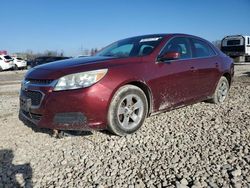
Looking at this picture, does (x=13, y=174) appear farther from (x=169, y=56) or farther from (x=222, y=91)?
(x=222, y=91)

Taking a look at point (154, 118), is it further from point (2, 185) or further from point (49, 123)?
point (2, 185)

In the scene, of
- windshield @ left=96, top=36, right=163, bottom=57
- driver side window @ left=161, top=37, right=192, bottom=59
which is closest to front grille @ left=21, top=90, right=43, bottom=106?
windshield @ left=96, top=36, right=163, bottom=57

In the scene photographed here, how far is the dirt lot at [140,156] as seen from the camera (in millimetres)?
3215

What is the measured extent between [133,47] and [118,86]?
135 centimetres

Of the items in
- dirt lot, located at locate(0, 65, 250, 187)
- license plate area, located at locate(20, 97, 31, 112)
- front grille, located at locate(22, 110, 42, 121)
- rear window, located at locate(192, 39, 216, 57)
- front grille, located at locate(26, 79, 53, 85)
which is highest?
rear window, located at locate(192, 39, 216, 57)

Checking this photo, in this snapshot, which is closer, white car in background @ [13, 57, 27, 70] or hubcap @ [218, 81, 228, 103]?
hubcap @ [218, 81, 228, 103]

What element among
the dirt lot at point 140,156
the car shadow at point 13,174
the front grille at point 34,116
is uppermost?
the front grille at point 34,116

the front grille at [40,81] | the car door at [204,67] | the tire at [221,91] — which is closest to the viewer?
the front grille at [40,81]

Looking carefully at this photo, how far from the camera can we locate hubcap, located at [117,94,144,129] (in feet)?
14.3

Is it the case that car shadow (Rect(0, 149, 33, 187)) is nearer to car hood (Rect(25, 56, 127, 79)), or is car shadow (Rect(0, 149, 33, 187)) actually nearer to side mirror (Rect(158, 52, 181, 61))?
car hood (Rect(25, 56, 127, 79))

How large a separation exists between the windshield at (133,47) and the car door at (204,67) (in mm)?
914

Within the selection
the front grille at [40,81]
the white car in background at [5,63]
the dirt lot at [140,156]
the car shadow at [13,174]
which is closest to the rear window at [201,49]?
the dirt lot at [140,156]

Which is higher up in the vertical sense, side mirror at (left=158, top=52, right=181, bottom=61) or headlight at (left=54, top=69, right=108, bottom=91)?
side mirror at (left=158, top=52, right=181, bottom=61)

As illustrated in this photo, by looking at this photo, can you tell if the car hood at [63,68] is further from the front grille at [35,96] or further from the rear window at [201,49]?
the rear window at [201,49]
